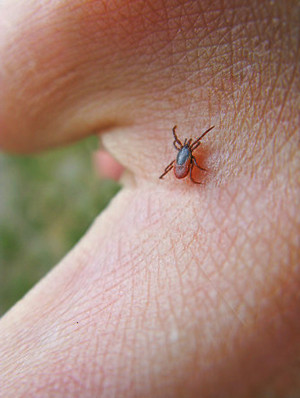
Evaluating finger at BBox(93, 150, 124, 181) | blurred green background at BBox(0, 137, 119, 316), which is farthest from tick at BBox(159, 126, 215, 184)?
blurred green background at BBox(0, 137, 119, 316)

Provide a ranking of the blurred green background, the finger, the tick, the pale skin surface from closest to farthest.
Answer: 1. the pale skin surface
2. the tick
3. the finger
4. the blurred green background

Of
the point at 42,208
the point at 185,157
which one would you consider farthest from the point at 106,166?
the point at 185,157

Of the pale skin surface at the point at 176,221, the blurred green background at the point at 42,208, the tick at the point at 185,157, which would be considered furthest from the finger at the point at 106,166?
the tick at the point at 185,157

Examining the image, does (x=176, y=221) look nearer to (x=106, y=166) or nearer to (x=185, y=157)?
(x=185, y=157)

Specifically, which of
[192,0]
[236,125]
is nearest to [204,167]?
[236,125]

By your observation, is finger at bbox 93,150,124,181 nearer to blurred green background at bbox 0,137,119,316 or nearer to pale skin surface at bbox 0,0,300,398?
blurred green background at bbox 0,137,119,316
